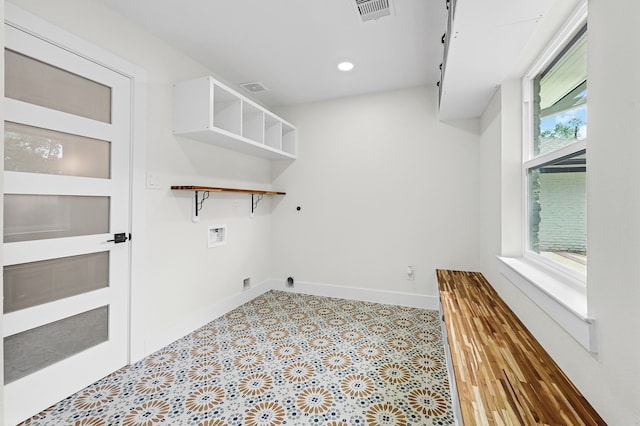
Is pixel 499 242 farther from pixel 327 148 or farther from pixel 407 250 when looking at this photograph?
pixel 327 148

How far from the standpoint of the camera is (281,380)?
193 centimetres

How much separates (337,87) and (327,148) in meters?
0.73

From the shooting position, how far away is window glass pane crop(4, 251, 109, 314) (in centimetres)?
159

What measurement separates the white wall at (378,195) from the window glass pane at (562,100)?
1.20 m

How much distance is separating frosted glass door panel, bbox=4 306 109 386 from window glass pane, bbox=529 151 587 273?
2897 millimetres

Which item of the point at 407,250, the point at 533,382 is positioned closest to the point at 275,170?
the point at 407,250

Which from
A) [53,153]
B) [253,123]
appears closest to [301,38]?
[253,123]

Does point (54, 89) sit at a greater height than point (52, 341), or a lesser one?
greater

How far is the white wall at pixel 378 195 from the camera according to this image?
10.5 ft

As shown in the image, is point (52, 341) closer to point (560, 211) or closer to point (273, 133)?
point (273, 133)

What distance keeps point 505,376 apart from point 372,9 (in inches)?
90.6

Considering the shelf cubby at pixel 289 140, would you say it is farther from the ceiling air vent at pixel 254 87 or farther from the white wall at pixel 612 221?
A: the white wall at pixel 612 221

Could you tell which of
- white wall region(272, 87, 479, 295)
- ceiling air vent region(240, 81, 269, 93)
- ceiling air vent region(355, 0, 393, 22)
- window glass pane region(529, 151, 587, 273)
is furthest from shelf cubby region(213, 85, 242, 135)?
window glass pane region(529, 151, 587, 273)

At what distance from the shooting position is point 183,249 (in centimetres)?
262
